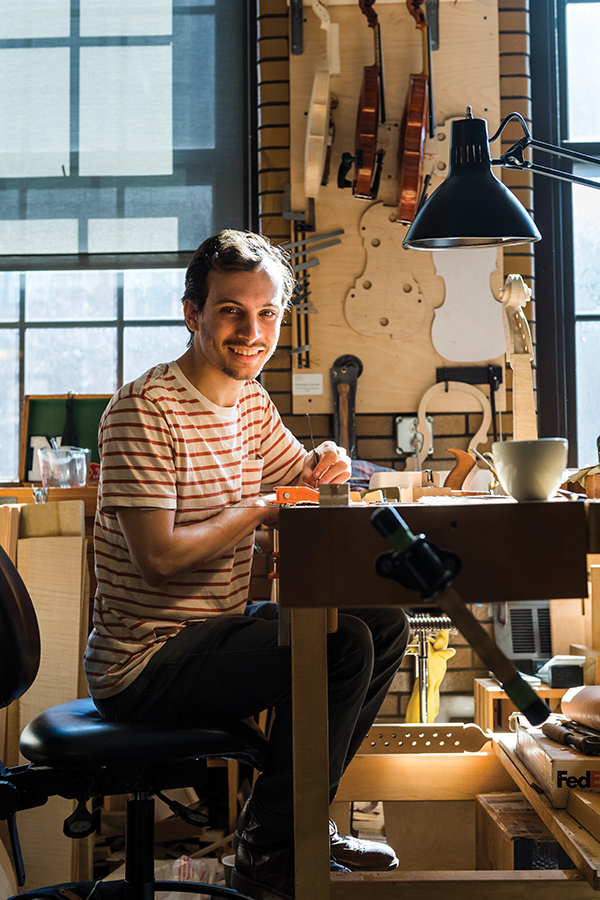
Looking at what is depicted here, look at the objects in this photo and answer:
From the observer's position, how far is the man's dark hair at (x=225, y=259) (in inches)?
64.1

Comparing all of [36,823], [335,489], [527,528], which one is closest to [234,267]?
[335,489]

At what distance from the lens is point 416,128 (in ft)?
8.61

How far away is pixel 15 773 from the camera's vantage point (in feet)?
3.99

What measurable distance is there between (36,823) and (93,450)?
1.21m

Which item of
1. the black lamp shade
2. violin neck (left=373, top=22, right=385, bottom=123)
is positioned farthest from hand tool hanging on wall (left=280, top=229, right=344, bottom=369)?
the black lamp shade

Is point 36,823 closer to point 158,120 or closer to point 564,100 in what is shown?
point 158,120

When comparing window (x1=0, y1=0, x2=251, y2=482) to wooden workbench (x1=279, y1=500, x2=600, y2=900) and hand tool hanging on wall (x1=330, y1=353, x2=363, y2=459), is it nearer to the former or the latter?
hand tool hanging on wall (x1=330, y1=353, x2=363, y2=459)

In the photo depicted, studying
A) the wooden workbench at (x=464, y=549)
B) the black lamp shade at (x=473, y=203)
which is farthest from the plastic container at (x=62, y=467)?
the wooden workbench at (x=464, y=549)

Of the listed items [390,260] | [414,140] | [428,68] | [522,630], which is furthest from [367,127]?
[522,630]

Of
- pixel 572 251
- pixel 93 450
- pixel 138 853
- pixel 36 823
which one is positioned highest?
pixel 572 251

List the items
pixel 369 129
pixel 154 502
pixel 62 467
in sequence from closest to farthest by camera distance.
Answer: pixel 154 502 < pixel 62 467 < pixel 369 129

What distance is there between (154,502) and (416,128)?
1.76 m

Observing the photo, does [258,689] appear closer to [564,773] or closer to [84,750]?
[84,750]

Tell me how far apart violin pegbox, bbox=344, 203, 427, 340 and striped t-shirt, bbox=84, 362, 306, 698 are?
4.17 ft
